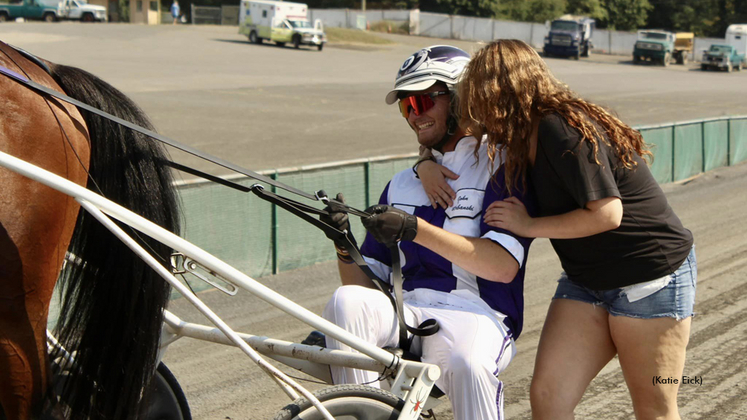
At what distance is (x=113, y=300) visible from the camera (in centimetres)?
274

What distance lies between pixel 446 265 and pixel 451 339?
1.00 ft

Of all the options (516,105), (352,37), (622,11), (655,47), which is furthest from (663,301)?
(622,11)

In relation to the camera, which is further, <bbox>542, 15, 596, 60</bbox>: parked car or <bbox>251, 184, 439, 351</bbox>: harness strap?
<bbox>542, 15, 596, 60</bbox>: parked car

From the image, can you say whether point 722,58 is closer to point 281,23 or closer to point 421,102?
point 281,23

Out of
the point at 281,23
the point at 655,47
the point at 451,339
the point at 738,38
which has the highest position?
the point at 281,23

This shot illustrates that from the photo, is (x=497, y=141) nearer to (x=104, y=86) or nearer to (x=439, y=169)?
(x=439, y=169)

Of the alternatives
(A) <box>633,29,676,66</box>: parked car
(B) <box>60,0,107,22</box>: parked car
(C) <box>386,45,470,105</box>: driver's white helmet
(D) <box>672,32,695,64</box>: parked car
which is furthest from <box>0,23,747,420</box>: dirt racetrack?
(B) <box>60,0,107,22</box>: parked car

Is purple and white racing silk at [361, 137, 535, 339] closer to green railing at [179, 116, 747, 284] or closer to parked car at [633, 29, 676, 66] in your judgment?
green railing at [179, 116, 747, 284]

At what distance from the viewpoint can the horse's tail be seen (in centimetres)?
271

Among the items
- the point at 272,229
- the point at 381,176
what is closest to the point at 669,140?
the point at 381,176

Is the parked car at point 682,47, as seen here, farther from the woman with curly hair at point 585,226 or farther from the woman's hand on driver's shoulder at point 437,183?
the woman's hand on driver's shoulder at point 437,183

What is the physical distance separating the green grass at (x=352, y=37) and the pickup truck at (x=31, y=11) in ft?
54.9

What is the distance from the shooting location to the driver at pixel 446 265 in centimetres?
A: 243

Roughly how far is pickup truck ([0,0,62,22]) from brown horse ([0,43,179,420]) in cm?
4823
